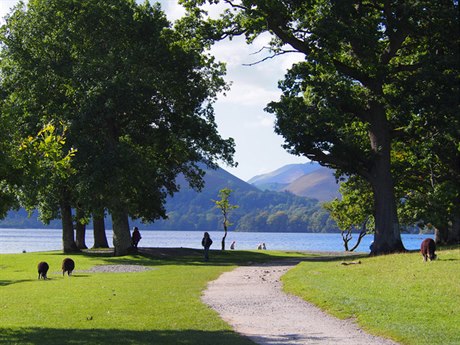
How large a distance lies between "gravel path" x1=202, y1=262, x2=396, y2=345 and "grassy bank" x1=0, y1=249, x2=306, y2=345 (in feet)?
1.78

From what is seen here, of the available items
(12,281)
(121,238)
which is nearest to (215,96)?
(121,238)

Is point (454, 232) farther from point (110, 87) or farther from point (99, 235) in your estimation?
point (99, 235)

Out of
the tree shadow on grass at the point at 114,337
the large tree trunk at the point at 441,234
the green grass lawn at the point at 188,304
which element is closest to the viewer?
the tree shadow on grass at the point at 114,337

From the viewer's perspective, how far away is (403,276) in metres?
22.4

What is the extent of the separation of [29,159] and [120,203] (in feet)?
93.0

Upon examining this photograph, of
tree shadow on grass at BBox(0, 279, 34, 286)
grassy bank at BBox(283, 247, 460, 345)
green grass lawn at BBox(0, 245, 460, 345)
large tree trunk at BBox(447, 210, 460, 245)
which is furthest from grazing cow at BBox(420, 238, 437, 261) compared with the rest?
tree shadow on grass at BBox(0, 279, 34, 286)

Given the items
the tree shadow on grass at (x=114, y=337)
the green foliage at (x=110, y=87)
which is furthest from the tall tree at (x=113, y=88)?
the tree shadow on grass at (x=114, y=337)

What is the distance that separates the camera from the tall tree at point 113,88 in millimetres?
39125

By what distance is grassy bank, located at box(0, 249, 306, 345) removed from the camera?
40.9ft

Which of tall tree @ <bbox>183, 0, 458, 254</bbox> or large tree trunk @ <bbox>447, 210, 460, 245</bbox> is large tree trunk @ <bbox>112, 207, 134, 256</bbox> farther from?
large tree trunk @ <bbox>447, 210, 460, 245</bbox>

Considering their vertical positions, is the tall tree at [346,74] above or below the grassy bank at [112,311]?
above

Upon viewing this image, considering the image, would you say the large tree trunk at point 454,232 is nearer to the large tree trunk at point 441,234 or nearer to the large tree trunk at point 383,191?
the large tree trunk at point 441,234

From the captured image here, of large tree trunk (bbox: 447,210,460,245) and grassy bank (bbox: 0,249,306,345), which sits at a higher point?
large tree trunk (bbox: 447,210,460,245)

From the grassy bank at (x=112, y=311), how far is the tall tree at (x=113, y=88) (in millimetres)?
12302
